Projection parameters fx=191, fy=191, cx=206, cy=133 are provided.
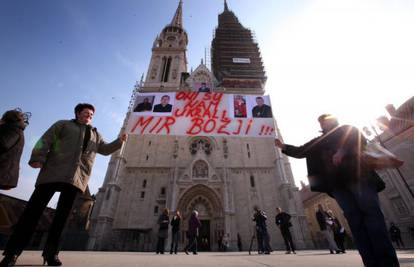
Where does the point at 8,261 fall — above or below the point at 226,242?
below

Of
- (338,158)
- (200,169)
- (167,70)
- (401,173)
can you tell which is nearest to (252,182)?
(200,169)

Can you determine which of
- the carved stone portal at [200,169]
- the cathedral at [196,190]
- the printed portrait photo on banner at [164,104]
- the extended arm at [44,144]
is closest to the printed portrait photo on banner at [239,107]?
the printed portrait photo on banner at [164,104]

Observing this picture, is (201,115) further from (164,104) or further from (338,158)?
(338,158)

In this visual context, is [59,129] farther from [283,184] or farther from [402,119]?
[402,119]

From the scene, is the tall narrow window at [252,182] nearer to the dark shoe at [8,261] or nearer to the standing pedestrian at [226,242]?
the standing pedestrian at [226,242]

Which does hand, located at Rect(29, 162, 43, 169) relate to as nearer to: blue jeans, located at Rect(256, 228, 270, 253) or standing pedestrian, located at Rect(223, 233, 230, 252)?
blue jeans, located at Rect(256, 228, 270, 253)

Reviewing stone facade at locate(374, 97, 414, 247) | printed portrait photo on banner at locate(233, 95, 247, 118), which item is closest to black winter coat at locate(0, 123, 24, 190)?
printed portrait photo on banner at locate(233, 95, 247, 118)

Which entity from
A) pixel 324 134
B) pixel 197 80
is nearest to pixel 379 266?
pixel 324 134

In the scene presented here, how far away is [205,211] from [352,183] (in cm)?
1659

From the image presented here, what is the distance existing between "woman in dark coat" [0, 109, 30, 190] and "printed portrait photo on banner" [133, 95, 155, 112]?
3.05 metres

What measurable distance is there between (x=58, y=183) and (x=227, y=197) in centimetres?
1517

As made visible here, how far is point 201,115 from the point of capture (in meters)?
5.56

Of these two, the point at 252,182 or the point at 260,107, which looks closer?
the point at 260,107

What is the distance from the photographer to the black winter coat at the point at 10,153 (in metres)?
2.47
